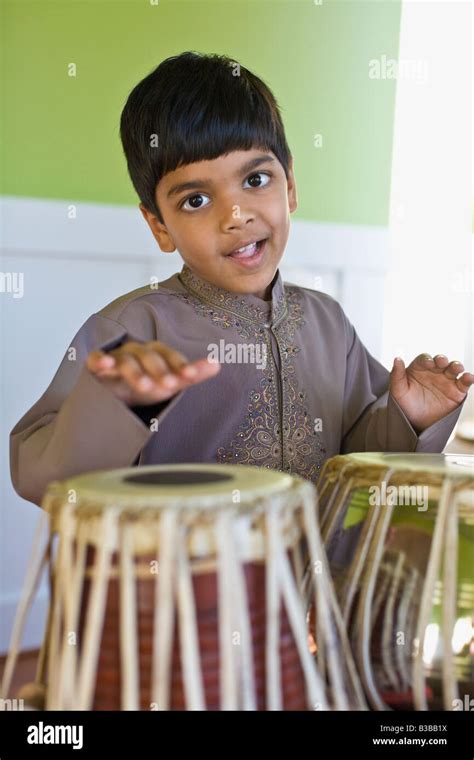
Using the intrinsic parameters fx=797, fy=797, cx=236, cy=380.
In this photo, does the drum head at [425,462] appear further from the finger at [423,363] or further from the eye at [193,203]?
the eye at [193,203]

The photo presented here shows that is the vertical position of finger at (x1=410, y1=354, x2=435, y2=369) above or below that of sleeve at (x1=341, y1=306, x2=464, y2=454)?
above

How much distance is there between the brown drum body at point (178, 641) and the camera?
59cm

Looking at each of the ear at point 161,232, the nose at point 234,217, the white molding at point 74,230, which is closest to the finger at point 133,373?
the nose at point 234,217

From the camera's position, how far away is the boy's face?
3.40 ft

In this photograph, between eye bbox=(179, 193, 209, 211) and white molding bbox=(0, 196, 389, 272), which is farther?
white molding bbox=(0, 196, 389, 272)

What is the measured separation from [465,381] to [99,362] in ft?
1.71

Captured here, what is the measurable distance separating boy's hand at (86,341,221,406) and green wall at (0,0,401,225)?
1.03 meters

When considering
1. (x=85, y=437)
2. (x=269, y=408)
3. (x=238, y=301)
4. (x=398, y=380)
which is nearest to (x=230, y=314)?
(x=238, y=301)

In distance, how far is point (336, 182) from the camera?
2068mm

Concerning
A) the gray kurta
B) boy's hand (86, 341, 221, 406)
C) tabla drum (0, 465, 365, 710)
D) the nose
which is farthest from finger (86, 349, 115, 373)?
the nose

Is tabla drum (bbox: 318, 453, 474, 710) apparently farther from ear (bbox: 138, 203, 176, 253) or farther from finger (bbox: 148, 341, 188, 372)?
ear (bbox: 138, 203, 176, 253)

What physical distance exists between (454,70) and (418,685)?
6.65 ft

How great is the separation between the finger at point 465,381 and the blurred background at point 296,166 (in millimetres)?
930

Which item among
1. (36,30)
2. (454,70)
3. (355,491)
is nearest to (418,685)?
(355,491)
